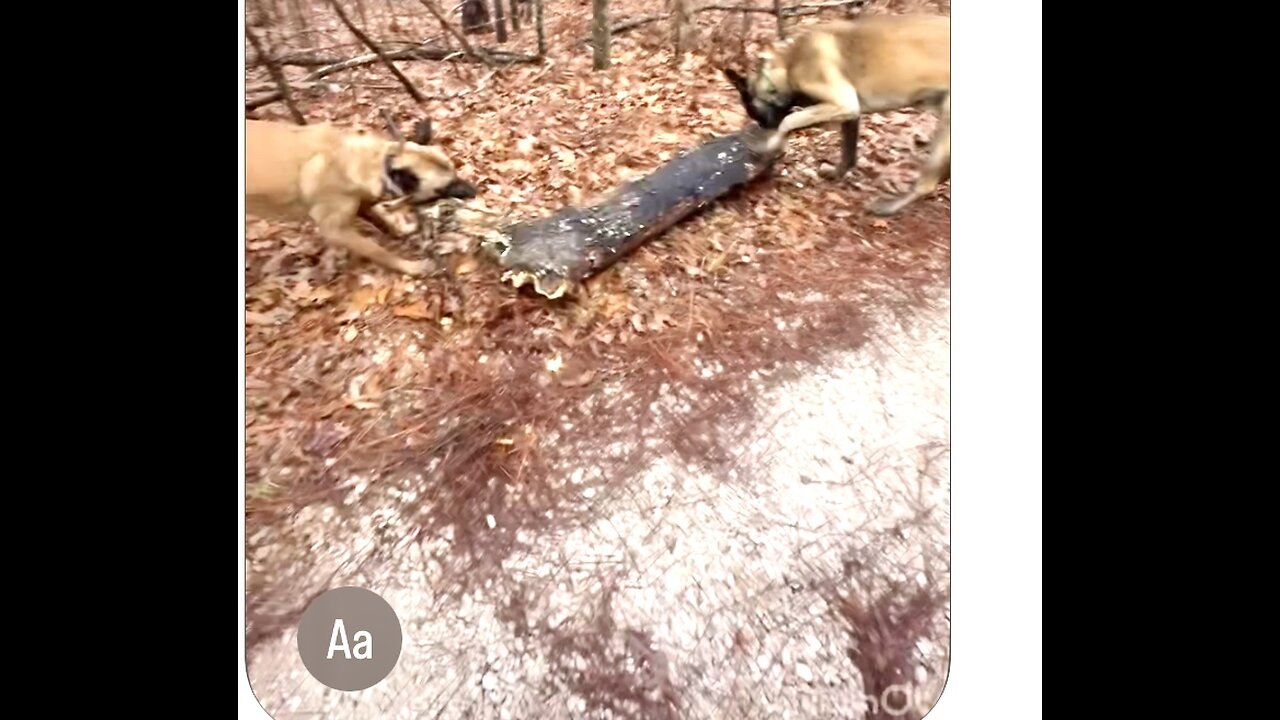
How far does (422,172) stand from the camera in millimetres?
2730

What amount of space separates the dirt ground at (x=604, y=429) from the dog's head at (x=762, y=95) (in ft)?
0.40

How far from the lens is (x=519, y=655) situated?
2340 mm

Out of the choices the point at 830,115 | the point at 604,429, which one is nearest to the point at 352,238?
the point at 604,429

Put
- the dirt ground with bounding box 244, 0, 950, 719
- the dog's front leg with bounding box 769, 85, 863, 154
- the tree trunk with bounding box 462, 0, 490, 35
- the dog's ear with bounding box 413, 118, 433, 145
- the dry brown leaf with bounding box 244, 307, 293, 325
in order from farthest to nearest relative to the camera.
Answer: the dog's front leg with bounding box 769, 85, 863, 154
the dog's ear with bounding box 413, 118, 433, 145
the tree trunk with bounding box 462, 0, 490, 35
the dry brown leaf with bounding box 244, 307, 293, 325
the dirt ground with bounding box 244, 0, 950, 719

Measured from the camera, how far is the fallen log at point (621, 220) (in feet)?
8.77

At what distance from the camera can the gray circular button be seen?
238cm

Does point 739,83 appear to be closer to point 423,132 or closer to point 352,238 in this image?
point 423,132

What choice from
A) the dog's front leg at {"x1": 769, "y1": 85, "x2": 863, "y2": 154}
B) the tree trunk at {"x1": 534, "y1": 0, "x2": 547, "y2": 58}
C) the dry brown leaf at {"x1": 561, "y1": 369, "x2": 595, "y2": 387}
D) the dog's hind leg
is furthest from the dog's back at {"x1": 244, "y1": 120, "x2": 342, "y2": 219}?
the dog's hind leg

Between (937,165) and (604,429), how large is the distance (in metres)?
1.62

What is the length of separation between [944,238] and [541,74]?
1.70 meters

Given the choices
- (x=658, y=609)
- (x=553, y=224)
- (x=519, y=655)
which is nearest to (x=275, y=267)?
(x=553, y=224)

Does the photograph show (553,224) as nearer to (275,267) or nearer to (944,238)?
(275,267)

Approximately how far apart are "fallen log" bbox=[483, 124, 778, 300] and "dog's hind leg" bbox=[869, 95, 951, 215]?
584 mm

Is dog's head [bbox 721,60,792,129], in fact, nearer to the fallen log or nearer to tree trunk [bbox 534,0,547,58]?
the fallen log
